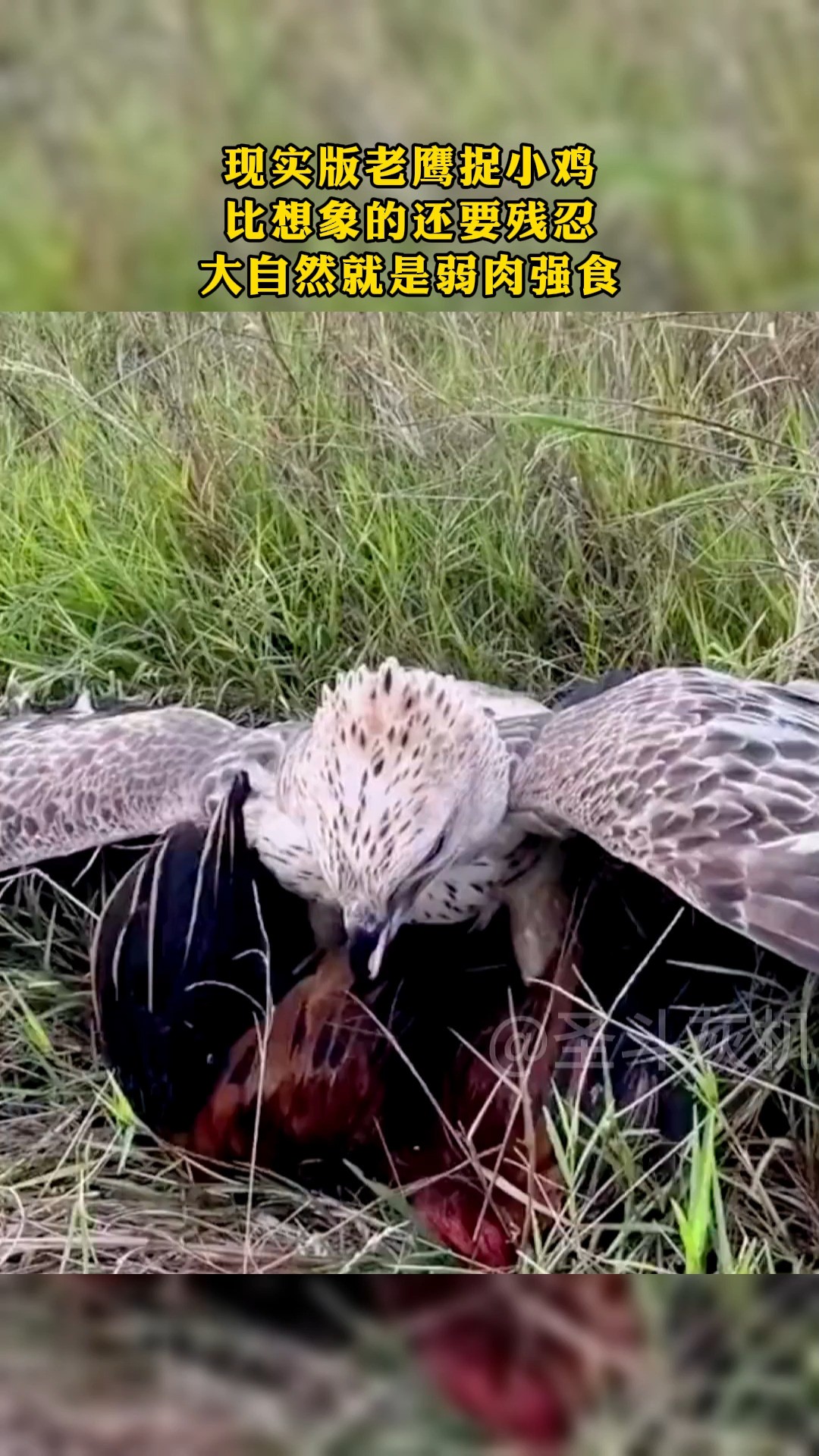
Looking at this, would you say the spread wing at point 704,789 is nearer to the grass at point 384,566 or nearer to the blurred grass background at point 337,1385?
the grass at point 384,566

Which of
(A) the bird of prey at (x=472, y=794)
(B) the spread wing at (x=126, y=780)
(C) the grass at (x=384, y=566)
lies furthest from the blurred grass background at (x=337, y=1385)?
(B) the spread wing at (x=126, y=780)

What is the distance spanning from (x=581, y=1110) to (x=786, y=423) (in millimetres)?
592

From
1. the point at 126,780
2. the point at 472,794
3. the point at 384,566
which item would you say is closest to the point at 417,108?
the point at 384,566

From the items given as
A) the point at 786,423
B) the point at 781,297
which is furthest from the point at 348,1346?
the point at 786,423

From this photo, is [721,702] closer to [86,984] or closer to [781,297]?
[781,297]

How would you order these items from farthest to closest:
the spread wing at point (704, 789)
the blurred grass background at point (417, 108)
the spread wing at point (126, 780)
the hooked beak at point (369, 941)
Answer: the spread wing at point (126, 780) → the hooked beak at point (369, 941) → the spread wing at point (704, 789) → the blurred grass background at point (417, 108)

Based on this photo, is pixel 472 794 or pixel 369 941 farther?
pixel 472 794

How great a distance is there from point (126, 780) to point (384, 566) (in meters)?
0.33

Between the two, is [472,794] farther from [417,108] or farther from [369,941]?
[417,108]

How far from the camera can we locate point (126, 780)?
4.25 ft

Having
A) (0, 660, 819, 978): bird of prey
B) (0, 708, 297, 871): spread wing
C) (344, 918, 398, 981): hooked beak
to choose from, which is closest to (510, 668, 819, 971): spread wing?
(0, 660, 819, 978): bird of prey

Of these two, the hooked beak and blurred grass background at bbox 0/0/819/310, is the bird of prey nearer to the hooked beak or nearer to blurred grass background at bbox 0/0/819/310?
the hooked beak

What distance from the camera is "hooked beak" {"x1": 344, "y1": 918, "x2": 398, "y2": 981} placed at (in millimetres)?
1053

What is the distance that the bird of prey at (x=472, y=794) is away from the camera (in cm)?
99
